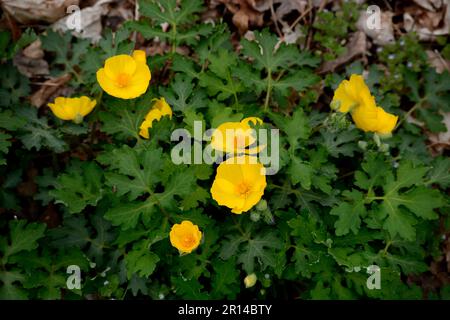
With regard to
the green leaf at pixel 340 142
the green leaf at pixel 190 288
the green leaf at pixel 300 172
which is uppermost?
the green leaf at pixel 340 142

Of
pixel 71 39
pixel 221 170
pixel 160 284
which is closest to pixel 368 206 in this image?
pixel 221 170

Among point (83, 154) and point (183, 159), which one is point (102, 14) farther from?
point (183, 159)

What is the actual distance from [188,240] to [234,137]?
534 millimetres

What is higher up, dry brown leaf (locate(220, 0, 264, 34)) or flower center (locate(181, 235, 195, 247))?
dry brown leaf (locate(220, 0, 264, 34))

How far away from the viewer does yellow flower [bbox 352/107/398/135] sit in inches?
97.2

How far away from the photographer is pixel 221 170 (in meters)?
2.32

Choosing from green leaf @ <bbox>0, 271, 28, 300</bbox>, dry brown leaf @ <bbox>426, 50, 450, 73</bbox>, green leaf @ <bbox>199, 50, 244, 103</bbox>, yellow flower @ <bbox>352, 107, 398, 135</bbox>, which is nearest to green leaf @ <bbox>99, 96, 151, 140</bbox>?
green leaf @ <bbox>199, 50, 244, 103</bbox>

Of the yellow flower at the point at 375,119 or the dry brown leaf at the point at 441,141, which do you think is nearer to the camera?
the yellow flower at the point at 375,119

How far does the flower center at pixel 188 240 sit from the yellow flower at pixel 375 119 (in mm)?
1034

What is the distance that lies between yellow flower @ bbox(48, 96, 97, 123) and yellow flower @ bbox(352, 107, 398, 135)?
4.67 ft

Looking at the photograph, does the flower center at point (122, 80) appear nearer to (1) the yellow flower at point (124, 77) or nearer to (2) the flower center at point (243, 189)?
(1) the yellow flower at point (124, 77)

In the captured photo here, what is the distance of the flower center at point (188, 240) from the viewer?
→ 7.58 feet

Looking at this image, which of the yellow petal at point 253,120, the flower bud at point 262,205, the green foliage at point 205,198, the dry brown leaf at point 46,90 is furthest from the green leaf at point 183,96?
the dry brown leaf at point 46,90

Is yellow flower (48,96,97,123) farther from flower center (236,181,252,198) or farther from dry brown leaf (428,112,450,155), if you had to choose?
dry brown leaf (428,112,450,155)
